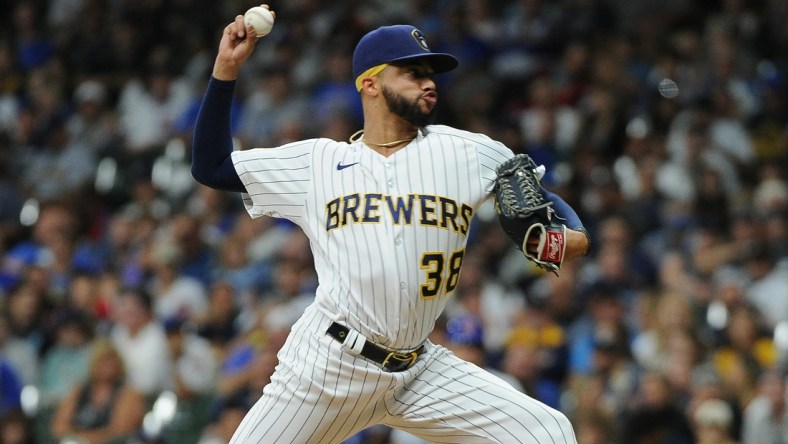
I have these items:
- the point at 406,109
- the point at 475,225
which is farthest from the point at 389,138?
the point at 475,225

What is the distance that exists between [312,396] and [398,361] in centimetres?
32

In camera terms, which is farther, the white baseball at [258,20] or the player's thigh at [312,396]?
the white baseball at [258,20]

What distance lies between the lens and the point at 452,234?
424 centimetres

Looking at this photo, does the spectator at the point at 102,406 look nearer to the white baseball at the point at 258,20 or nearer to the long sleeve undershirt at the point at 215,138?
the long sleeve undershirt at the point at 215,138

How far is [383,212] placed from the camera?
4.22 metres

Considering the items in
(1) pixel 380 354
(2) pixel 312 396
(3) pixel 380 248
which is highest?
(3) pixel 380 248

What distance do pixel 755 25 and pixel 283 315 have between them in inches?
194

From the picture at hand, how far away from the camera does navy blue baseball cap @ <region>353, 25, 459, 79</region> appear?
4379mm

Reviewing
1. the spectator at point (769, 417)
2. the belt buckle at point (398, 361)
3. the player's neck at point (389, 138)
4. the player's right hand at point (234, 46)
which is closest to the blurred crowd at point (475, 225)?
the spectator at point (769, 417)

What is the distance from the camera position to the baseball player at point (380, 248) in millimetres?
4184

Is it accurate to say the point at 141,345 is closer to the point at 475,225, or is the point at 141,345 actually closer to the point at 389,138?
the point at 475,225

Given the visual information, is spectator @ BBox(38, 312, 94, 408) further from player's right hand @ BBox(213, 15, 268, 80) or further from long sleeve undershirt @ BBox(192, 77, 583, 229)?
player's right hand @ BBox(213, 15, 268, 80)

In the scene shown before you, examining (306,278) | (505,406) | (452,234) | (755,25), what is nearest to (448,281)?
(452,234)

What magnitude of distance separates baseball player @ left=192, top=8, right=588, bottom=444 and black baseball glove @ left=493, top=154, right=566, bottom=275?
0.24 feet
